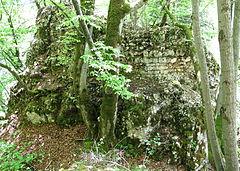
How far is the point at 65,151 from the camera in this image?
415 centimetres

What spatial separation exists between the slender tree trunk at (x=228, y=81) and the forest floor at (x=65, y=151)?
1844 millimetres

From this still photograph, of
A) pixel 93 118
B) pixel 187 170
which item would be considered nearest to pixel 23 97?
pixel 93 118

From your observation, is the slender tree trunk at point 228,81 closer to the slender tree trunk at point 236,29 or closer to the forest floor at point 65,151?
the slender tree trunk at point 236,29

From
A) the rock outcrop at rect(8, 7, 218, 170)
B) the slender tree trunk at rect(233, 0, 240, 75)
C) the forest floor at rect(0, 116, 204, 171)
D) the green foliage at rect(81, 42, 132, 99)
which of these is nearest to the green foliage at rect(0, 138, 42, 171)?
the forest floor at rect(0, 116, 204, 171)

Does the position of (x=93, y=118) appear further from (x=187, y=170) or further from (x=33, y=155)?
(x=187, y=170)

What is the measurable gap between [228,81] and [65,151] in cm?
402

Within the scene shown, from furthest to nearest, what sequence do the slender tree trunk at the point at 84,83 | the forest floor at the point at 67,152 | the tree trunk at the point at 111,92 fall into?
the slender tree trunk at the point at 84,83 → the forest floor at the point at 67,152 → the tree trunk at the point at 111,92

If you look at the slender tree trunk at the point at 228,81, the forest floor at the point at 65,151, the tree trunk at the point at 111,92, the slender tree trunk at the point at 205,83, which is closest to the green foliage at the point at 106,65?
the tree trunk at the point at 111,92

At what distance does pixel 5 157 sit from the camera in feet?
13.6

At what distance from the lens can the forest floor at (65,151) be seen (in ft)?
11.8

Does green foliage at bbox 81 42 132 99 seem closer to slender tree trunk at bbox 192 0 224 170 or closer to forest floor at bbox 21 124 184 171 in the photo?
slender tree trunk at bbox 192 0 224 170

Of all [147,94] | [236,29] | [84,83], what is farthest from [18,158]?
[236,29]

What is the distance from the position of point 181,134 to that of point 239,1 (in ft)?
10.2

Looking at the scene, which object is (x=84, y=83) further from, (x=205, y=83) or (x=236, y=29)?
(x=236, y=29)
